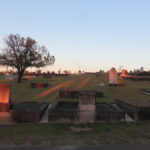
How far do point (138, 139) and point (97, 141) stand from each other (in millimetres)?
1222

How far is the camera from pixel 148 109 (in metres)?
7.88

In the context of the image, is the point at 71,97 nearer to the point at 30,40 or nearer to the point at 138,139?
the point at 138,139

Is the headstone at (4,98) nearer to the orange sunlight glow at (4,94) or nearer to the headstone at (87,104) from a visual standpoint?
the orange sunlight glow at (4,94)

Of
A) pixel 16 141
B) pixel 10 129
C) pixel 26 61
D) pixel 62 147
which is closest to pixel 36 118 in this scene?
pixel 10 129

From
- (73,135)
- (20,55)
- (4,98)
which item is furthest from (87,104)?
(20,55)

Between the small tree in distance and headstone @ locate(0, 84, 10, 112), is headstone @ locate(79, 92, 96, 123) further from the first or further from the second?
the small tree in distance

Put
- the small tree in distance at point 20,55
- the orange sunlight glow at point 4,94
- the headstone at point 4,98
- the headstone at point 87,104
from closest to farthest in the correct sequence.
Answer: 1. the headstone at point 87,104
2. the headstone at point 4,98
3. the orange sunlight glow at point 4,94
4. the small tree in distance at point 20,55

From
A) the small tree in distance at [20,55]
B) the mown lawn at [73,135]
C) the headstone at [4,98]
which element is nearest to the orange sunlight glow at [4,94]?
the headstone at [4,98]

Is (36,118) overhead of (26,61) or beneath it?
beneath

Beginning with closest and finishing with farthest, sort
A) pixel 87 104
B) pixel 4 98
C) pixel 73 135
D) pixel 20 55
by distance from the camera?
pixel 73 135 < pixel 87 104 < pixel 4 98 < pixel 20 55

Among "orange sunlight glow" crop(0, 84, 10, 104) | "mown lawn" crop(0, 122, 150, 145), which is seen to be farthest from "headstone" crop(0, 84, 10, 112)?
"mown lawn" crop(0, 122, 150, 145)

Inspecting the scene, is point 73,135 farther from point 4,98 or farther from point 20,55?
point 20,55

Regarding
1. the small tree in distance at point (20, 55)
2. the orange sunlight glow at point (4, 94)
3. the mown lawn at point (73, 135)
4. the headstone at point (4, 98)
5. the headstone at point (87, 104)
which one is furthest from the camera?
the small tree in distance at point (20, 55)

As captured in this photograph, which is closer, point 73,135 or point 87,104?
point 73,135
